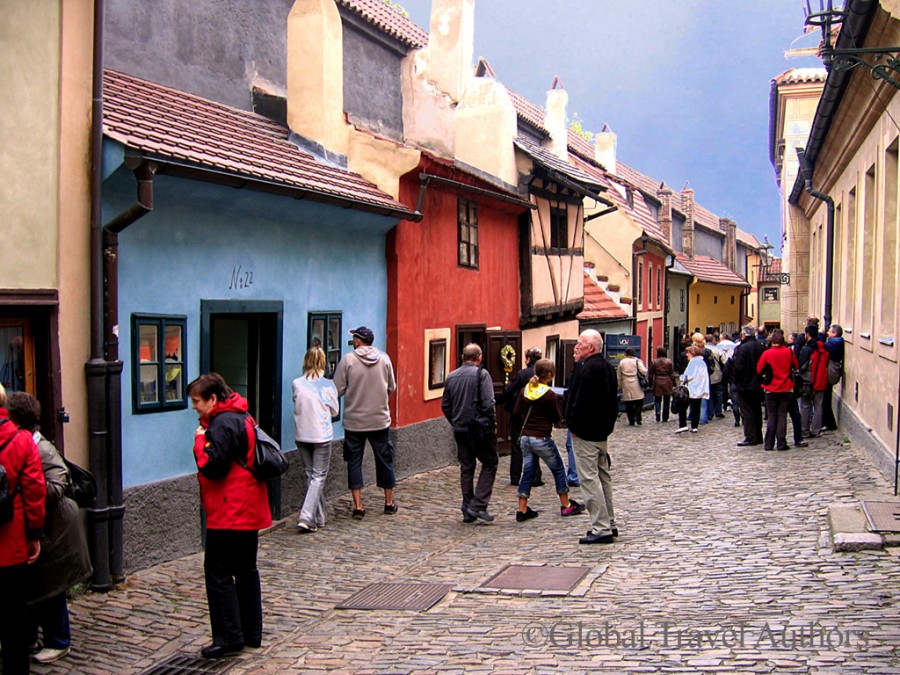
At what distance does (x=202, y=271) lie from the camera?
920 cm

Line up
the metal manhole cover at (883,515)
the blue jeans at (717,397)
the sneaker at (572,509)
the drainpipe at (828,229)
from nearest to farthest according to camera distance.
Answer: the metal manhole cover at (883,515), the sneaker at (572,509), the drainpipe at (828,229), the blue jeans at (717,397)

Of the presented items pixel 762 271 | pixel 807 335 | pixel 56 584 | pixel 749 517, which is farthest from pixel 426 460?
pixel 762 271

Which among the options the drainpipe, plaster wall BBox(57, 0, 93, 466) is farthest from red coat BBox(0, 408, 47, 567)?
the drainpipe

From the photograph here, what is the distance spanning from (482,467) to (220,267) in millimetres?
3258

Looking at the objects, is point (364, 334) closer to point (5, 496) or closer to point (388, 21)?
point (5, 496)

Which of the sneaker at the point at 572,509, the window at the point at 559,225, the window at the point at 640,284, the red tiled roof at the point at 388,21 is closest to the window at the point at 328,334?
the sneaker at the point at 572,509

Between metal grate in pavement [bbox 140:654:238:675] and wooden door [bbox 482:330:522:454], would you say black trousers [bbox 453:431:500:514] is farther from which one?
wooden door [bbox 482:330:522:454]

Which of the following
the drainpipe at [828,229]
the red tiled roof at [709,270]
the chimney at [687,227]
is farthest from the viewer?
the chimney at [687,227]

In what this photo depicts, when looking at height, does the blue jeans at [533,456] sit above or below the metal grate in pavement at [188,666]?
above

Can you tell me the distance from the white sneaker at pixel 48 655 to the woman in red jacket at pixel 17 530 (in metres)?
0.56

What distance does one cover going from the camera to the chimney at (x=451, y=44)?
56.8ft

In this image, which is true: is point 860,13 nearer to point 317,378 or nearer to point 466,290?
point 317,378

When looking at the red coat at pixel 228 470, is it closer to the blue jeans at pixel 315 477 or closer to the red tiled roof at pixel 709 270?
the blue jeans at pixel 315 477

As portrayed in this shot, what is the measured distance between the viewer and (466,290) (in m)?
16.0
